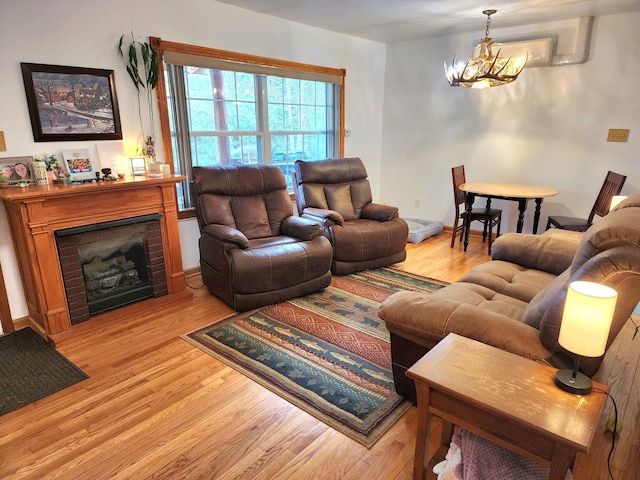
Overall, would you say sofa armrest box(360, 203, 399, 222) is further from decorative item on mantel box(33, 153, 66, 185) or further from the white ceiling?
decorative item on mantel box(33, 153, 66, 185)

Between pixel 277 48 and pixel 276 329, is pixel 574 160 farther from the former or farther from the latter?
pixel 276 329

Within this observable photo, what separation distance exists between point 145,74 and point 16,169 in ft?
3.85

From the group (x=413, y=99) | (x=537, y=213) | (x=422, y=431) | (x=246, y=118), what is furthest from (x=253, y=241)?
(x=413, y=99)

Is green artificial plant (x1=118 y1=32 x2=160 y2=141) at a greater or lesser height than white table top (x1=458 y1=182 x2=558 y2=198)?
greater

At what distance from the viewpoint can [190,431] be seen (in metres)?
1.91

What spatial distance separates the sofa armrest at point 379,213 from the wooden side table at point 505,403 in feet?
8.67

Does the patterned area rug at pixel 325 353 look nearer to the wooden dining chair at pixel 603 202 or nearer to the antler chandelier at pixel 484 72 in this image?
the wooden dining chair at pixel 603 202

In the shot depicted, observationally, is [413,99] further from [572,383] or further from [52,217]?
[572,383]

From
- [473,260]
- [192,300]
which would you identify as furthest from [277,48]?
[473,260]

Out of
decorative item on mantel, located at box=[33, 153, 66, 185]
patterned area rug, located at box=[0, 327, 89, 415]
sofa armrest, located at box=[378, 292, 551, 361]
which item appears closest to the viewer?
sofa armrest, located at box=[378, 292, 551, 361]

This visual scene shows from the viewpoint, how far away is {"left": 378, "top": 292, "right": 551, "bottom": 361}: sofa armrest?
1.52 meters

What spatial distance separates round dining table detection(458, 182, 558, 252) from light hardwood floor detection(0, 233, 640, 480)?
1746 millimetres

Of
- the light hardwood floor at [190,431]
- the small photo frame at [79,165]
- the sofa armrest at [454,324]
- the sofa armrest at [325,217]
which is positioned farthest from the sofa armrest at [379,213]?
the small photo frame at [79,165]

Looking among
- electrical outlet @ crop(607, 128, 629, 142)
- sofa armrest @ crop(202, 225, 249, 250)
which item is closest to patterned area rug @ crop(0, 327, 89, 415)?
sofa armrest @ crop(202, 225, 249, 250)
